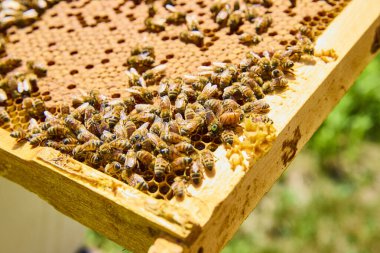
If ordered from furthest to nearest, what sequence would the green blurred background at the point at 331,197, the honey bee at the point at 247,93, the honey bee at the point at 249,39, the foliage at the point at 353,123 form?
the foliage at the point at 353,123 < the green blurred background at the point at 331,197 < the honey bee at the point at 249,39 < the honey bee at the point at 247,93

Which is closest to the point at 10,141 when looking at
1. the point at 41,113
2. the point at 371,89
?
the point at 41,113

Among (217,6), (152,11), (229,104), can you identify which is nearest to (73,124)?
(229,104)

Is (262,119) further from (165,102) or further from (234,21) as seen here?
(234,21)

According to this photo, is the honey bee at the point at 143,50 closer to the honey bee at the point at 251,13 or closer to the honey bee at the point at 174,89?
the honey bee at the point at 174,89

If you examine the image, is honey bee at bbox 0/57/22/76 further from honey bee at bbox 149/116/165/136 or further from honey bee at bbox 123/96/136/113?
honey bee at bbox 149/116/165/136

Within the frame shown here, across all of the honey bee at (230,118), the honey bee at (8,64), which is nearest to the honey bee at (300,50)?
the honey bee at (230,118)

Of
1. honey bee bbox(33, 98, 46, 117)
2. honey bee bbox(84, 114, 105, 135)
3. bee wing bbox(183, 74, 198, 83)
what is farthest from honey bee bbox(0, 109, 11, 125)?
bee wing bbox(183, 74, 198, 83)
